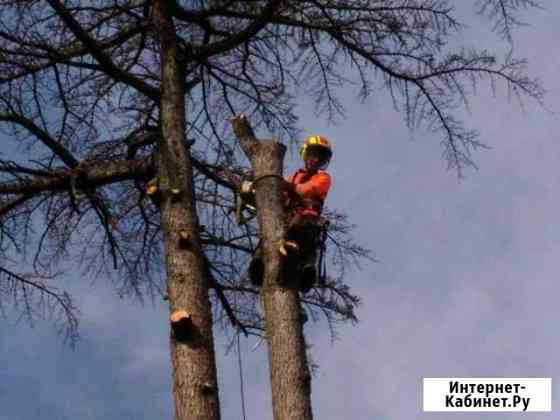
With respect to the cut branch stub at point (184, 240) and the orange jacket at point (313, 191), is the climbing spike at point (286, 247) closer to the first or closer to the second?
the orange jacket at point (313, 191)

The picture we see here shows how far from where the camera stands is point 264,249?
5.48 m

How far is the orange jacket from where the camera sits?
600 cm

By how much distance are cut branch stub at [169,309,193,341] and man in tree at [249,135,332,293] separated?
43cm

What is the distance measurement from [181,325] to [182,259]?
0.46m

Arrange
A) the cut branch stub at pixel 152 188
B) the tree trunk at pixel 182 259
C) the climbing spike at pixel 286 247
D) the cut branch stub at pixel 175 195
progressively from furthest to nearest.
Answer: the cut branch stub at pixel 152 188 → the cut branch stub at pixel 175 195 → the tree trunk at pixel 182 259 → the climbing spike at pixel 286 247

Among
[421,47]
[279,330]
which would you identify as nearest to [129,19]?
[421,47]

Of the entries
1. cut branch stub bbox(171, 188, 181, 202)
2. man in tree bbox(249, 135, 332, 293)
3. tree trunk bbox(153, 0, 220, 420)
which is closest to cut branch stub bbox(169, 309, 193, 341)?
tree trunk bbox(153, 0, 220, 420)

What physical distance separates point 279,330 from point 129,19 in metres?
3.11

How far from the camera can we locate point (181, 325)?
18.7ft

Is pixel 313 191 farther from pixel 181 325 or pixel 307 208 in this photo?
pixel 181 325

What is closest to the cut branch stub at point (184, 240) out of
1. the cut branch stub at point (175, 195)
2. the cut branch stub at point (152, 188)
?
the cut branch stub at point (175, 195)

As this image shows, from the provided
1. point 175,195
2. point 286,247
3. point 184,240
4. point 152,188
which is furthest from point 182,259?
point 286,247

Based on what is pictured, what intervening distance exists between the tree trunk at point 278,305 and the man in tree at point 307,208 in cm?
11

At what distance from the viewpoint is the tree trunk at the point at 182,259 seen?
18.2 ft
